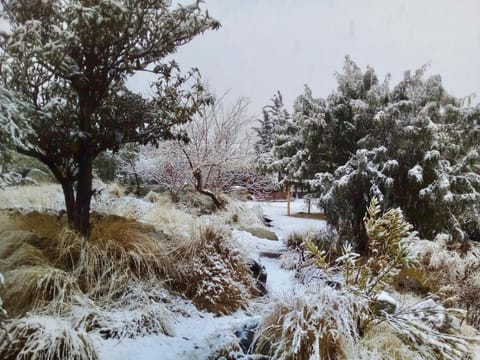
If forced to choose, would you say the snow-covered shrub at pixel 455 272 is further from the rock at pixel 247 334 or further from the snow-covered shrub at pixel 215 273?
the rock at pixel 247 334

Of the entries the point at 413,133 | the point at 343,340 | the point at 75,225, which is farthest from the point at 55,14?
the point at 413,133

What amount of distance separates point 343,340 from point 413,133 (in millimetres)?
3420

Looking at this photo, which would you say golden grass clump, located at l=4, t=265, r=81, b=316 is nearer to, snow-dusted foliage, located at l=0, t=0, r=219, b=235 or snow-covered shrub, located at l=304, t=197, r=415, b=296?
snow-dusted foliage, located at l=0, t=0, r=219, b=235

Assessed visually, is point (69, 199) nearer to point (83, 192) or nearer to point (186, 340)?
point (83, 192)

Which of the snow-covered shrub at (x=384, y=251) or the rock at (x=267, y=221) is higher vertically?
the snow-covered shrub at (x=384, y=251)

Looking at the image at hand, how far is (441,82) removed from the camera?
5.11 meters

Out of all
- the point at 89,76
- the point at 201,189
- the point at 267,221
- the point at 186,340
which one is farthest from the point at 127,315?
the point at 201,189

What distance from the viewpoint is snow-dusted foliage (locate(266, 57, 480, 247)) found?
4.59m

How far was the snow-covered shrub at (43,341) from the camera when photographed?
67.5 inches

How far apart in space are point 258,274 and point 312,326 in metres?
1.54

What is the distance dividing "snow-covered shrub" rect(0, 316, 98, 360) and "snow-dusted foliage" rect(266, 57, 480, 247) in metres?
3.49

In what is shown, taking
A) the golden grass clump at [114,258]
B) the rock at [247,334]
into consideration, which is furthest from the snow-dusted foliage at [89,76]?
the rock at [247,334]

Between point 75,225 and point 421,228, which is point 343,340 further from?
point 421,228

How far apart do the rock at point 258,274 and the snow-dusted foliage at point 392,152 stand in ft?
5.55
